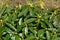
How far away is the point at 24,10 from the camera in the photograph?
2.71 meters

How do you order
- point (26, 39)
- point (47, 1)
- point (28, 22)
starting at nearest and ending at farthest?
point (26, 39)
point (28, 22)
point (47, 1)

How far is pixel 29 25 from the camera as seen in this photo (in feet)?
8.34

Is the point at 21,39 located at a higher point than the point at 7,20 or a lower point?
lower

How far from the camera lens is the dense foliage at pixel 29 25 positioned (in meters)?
2.45

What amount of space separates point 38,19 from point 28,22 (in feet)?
0.43

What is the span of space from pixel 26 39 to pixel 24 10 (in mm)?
463

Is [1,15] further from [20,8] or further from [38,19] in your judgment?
[38,19]

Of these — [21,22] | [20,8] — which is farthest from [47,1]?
[21,22]

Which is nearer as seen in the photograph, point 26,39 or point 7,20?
point 26,39

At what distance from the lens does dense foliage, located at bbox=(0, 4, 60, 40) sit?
2.45 m

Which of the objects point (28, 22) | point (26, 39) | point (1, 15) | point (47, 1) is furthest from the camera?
point (47, 1)

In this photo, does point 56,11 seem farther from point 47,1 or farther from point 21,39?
point 47,1

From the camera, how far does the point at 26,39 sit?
2414mm

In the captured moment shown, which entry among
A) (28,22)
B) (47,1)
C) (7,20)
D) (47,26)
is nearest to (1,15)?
(7,20)
